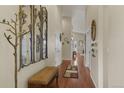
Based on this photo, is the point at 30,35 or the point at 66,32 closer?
the point at 30,35

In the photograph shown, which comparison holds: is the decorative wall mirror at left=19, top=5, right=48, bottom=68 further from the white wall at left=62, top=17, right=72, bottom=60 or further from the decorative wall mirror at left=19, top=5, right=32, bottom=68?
the white wall at left=62, top=17, right=72, bottom=60

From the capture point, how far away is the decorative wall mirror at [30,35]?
11.4 feet

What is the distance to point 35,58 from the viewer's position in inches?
179

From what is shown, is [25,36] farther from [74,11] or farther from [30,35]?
[74,11]

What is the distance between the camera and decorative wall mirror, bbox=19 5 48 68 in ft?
11.4

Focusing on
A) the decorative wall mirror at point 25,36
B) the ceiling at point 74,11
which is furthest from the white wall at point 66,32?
the decorative wall mirror at point 25,36

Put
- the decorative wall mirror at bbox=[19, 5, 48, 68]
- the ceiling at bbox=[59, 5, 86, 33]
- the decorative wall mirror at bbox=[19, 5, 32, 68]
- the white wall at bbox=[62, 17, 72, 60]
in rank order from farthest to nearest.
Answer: the white wall at bbox=[62, 17, 72, 60] → the ceiling at bbox=[59, 5, 86, 33] → the decorative wall mirror at bbox=[19, 5, 48, 68] → the decorative wall mirror at bbox=[19, 5, 32, 68]

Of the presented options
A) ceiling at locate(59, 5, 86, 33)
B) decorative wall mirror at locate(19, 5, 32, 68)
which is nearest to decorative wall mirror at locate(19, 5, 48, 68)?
decorative wall mirror at locate(19, 5, 32, 68)

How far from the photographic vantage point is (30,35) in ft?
13.4

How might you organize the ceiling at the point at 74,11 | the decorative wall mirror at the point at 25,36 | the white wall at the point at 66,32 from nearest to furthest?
the decorative wall mirror at the point at 25,36, the ceiling at the point at 74,11, the white wall at the point at 66,32

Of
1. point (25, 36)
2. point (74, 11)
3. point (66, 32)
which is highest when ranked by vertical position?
point (74, 11)

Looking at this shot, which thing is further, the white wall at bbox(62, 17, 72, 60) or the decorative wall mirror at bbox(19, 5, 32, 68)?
the white wall at bbox(62, 17, 72, 60)

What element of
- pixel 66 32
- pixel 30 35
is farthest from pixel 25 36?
pixel 66 32

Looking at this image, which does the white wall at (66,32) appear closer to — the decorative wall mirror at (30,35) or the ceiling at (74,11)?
the ceiling at (74,11)
